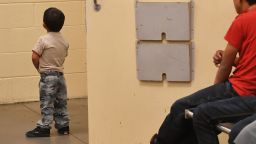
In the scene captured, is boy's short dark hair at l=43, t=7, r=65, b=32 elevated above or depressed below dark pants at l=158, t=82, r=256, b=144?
above

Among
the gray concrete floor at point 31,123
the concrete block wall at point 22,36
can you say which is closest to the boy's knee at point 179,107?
the gray concrete floor at point 31,123

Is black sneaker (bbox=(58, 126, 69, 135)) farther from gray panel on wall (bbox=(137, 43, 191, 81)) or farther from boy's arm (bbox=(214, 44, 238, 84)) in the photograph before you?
boy's arm (bbox=(214, 44, 238, 84))

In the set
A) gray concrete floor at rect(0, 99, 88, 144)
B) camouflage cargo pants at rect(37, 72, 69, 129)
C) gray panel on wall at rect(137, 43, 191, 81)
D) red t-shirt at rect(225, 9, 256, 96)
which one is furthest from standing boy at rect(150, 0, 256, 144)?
camouflage cargo pants at rect(37, 72, 69, 129)

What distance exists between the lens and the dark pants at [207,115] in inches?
150

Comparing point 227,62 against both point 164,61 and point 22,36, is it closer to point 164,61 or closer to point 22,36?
point 164,61

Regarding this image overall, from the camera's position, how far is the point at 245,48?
3906 mm

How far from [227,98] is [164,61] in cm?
96

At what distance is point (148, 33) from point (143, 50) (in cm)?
14

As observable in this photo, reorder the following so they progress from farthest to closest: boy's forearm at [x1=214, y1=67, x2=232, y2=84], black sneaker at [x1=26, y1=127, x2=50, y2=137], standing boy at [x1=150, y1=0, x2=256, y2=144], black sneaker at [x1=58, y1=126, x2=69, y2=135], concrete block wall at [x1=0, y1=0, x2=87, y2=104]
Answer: concrete block wall at [x1=0, y1=0, x2=87, y2=104] → black sneaker at [x1=58, y1=126, x2=69, y2=135] → black sneaker at [x1=26, y1=127, x2=50, y2=137] → boy's forearm at [x1=214, y1=67, x2=232, y2=84] → standing boy at [x1=150, y1=0, x2=256, y2=144]

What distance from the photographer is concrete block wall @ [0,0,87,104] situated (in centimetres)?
808

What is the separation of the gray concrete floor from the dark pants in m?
2.31

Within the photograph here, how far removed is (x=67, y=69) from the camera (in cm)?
840

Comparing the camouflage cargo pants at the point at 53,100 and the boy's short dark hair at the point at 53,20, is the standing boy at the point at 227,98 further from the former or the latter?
the boy's short dark hair at the point at 53,20

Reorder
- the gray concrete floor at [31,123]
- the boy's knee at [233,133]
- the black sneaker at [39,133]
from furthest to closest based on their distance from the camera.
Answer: the black sneaker at [39,133], the gray concrete floor at [31,123], the boy's knee at [233,133]
